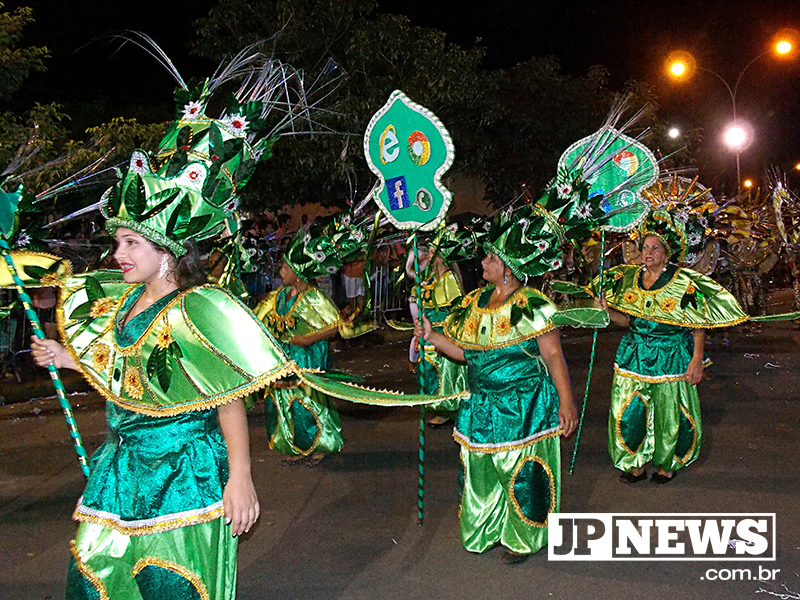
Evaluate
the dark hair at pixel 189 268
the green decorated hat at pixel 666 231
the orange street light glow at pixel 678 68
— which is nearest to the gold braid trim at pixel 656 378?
the green decorated hat at pixel 666 231

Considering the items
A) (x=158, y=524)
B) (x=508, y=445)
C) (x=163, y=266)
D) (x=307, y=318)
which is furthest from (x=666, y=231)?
(x=158, y=524)

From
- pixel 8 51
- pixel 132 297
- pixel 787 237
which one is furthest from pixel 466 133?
pixel 132 297

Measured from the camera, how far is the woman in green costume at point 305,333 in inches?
269

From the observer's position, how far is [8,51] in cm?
855

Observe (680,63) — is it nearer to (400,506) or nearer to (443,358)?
(443,358)

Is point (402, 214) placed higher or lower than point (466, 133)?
lower

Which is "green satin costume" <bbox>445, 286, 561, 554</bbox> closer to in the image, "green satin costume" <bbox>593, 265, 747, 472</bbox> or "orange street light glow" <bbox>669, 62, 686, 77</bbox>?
"green satin costume" <bbox>593, 265, 747, 472</bbox>

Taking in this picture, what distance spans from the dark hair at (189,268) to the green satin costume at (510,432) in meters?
1.92

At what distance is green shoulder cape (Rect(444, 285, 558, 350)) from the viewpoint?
4.61 m

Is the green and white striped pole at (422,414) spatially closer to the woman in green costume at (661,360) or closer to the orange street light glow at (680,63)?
the woman in green costume at (661,360)

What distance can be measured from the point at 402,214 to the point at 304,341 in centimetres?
193

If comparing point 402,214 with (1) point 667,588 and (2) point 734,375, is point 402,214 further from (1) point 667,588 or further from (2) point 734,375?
(2) point 734,375

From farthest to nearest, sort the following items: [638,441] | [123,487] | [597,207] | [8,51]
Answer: [8,51] → [638,441] → [597,207] → [123,487]

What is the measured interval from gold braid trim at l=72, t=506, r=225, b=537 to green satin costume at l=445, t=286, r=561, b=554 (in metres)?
1.99
